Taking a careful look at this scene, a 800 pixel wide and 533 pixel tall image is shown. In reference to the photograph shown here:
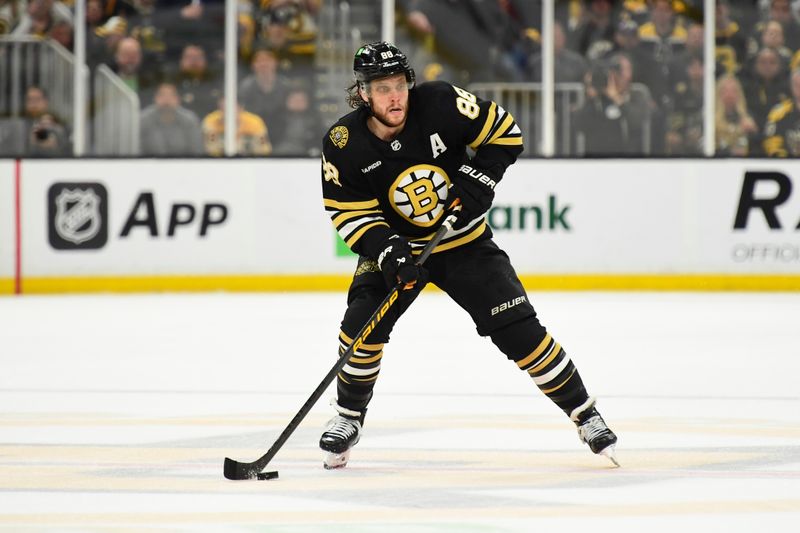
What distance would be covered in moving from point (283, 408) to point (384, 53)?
1498 mm

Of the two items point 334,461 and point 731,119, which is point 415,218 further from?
point 731,119

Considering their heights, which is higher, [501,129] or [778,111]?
[778,111]

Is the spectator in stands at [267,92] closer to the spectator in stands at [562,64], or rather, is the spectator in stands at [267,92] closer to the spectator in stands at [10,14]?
the spectator in stands at [10,14]

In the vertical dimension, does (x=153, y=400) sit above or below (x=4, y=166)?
below

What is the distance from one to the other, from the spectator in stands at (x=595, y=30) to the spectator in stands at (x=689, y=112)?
55 centimetres

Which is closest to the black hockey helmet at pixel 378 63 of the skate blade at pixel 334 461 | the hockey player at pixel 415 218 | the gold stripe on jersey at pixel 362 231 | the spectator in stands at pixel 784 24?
the hockey player at pixel 415 218

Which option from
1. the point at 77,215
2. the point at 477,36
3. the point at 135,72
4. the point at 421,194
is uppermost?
the point at 477,36

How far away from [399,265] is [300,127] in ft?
20.8

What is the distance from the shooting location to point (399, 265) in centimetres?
364

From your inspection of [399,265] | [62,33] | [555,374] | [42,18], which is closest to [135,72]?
[62,33]

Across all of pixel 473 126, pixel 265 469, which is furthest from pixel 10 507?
pixel 473 126

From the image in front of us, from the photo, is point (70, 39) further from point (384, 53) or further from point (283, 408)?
point (384, 53)

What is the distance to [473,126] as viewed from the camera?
385 centimetres

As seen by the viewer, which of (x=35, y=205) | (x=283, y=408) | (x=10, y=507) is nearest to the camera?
(x=10, y=507)
